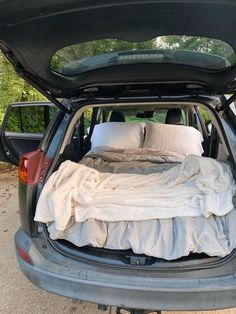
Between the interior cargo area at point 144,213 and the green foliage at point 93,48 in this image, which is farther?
the interior cargo area at point 144,213

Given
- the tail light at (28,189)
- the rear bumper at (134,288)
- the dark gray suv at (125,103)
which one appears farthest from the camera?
the tail light at (28,189)

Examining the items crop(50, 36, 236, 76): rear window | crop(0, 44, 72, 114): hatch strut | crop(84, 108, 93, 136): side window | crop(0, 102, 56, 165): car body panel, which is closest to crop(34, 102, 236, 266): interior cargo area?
crop(0, 44, 72, 114): hatch strut

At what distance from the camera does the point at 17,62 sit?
1.69m

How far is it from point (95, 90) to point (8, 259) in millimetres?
1595

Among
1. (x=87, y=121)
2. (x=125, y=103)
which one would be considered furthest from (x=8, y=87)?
(x=125, y=103)

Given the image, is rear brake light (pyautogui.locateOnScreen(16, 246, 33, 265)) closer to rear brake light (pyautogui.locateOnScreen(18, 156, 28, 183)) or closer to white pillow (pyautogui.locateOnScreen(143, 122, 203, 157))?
rear brake light (pyautogui.locateOnScreen(18, 156, 28, 183))

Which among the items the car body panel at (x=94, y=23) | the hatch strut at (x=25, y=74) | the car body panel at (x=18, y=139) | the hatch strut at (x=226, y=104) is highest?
the car body panel at (x=94, y=23)

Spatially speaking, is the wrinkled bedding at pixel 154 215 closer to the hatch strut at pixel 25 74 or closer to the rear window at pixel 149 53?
the hatch strut at pixel 25 74

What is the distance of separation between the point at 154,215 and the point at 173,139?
162cm

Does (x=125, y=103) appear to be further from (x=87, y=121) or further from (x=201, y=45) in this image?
(x=87, y=121)

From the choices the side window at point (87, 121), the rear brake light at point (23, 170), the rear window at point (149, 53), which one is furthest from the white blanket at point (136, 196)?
the side window at point (87, 121)

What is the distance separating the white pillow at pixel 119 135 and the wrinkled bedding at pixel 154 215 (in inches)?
51.3

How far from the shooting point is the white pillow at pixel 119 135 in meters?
3.34

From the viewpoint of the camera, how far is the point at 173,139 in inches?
128
